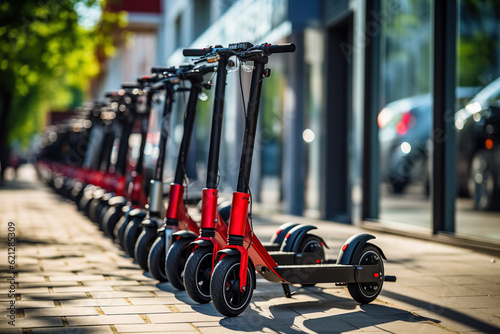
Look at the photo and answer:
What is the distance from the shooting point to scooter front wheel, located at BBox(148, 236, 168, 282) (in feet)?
22.3

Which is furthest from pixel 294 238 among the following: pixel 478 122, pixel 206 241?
pixel 478 122

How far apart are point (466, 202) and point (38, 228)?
6.41 m

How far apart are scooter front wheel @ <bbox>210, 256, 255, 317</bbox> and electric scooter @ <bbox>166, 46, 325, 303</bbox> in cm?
35

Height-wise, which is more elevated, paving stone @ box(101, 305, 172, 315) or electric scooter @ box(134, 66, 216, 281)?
electric scooter @ box(134, 66, 216, 281)

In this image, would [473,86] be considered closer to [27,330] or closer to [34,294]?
[34,294]

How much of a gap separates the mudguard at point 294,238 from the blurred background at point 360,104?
3215mm

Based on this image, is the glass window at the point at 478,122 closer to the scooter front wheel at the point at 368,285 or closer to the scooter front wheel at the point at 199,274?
the scooter front wheel at the point at 368,285

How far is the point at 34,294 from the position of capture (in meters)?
6.31

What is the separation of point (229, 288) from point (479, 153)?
5.83m

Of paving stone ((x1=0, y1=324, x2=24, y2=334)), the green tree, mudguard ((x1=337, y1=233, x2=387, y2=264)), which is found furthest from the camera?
the green tree

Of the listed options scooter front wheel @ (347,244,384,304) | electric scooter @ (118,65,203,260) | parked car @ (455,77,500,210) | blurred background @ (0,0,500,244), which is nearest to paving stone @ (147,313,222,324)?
scooter front wheel @ (347,244,384,304)

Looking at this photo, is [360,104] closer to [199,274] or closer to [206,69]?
[206,69]

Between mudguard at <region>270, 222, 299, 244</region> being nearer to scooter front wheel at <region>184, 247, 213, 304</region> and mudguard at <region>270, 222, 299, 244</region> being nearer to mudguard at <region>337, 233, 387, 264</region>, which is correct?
mudguard at <region>337, 233, 387, 264</region>

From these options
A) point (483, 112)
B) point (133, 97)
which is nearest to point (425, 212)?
point (483, 112)
